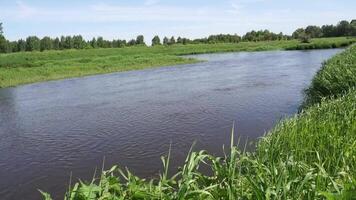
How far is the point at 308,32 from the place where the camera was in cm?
14925

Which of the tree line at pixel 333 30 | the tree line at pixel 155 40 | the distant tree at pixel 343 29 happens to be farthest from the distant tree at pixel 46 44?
the distant tree at pixel 343 29

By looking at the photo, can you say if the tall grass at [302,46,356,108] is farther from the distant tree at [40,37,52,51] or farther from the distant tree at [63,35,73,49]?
the distant tree at [63,35,73,49]

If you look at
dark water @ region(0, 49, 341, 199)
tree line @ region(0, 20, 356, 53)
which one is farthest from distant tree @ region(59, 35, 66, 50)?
dark water @ region(0, 49, 341, 199)

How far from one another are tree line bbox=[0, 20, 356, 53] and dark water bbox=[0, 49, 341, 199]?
215ft

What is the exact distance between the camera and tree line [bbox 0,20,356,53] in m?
107

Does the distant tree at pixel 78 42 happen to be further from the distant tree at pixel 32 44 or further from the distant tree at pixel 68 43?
the distant tree at pixel 32 44

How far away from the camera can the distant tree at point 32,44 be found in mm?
105656

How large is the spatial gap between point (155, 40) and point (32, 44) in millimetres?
42577

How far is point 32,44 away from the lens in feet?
347

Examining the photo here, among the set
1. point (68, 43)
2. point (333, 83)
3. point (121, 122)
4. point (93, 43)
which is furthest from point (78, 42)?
point (333, 83)

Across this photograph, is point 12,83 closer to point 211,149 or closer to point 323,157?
point 211,149

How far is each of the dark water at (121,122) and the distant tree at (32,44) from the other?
245 ft

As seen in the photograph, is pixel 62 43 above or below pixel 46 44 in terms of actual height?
above

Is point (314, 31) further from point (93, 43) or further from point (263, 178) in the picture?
point (263, 178)
